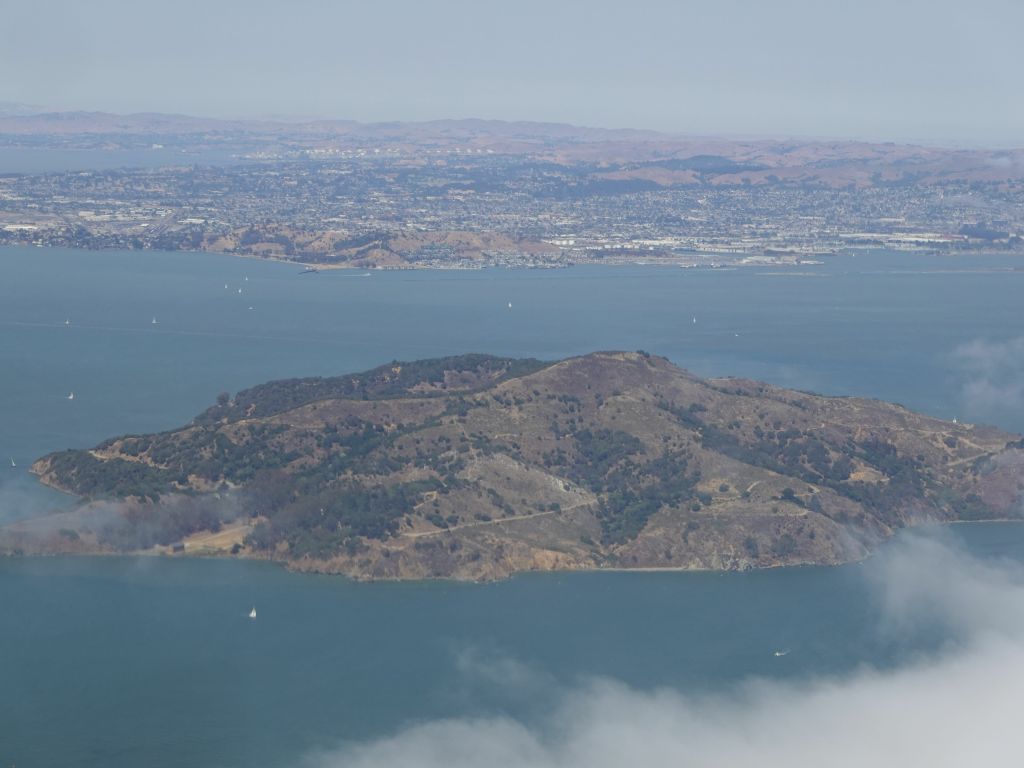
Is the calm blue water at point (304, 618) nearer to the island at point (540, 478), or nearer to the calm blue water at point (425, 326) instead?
the calm blue water at point (425, 326)

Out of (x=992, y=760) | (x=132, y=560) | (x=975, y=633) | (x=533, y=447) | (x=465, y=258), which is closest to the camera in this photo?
(x=992, y=760)

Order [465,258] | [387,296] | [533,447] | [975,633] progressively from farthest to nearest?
1. [465,258]
2. [387,296]
3. [533,447]
4. [975,633]

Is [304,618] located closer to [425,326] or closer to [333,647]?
[333,647]

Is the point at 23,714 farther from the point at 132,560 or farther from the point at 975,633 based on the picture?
the point at 975,633

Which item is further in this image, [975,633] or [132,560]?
→ [132,560]

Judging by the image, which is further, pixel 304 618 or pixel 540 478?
pixel 540 478

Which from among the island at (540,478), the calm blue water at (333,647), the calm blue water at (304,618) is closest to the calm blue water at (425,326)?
the calm blue water at (304,618)

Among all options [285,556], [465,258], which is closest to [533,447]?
[285,556]

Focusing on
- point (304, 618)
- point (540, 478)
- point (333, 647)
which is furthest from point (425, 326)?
point (333, 647)

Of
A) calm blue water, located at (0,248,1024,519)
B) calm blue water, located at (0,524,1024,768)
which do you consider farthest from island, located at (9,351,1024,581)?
calm blue water, located at (0,248,1024,519)
